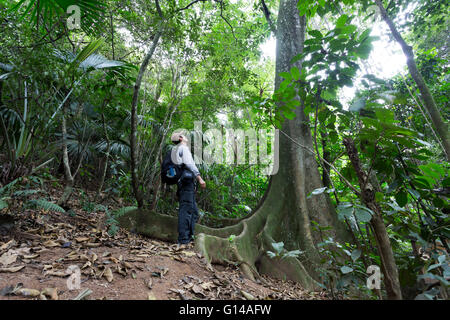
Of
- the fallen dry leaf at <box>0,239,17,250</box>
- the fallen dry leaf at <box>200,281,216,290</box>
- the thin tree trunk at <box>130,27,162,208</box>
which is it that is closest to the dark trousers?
the thin tree trunk at <box>130,27,162,208</box>

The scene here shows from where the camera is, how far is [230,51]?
5.07 metres

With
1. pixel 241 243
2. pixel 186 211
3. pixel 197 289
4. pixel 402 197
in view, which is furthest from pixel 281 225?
pixel 402 197

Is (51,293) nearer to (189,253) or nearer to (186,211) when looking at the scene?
(189,253)

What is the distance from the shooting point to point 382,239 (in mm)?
1064

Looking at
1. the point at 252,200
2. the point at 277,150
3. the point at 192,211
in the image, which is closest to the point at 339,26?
the point at 192,211

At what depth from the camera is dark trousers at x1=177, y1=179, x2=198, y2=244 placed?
9.65 ft

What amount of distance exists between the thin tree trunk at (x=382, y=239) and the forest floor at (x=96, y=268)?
1110 millimetres

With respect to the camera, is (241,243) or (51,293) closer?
(51,293)

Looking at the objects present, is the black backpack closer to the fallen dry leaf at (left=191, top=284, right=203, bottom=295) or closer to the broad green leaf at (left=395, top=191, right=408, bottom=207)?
the fallen dry leaf at (left=191, top=284, right=203, bottom=295)

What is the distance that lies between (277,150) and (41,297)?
3.41 m

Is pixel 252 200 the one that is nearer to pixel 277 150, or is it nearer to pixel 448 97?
pixel 277 150

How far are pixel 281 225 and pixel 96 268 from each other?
97.9 inches

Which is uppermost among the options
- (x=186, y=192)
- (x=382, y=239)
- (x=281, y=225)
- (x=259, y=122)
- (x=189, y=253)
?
(x=259, y=122)

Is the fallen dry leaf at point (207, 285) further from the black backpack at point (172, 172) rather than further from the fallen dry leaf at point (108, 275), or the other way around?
the black backpack at point (172, 172)
